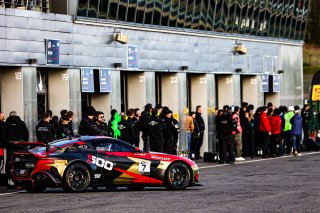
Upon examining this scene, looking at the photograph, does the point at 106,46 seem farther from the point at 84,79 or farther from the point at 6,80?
the point at 6,80

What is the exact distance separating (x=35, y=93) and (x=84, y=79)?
3.08 m

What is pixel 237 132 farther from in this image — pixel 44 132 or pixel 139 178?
pixel 139 178

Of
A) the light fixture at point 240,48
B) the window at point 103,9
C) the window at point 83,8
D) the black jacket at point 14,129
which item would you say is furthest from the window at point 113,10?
the black jacket at point 14,129

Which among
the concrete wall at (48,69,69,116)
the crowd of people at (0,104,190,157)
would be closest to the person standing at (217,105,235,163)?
the crowd of people at (0,104,190,157)

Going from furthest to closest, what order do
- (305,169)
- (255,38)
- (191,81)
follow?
(255,38) → (191,81) → (305,169)

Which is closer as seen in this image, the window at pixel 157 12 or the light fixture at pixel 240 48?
the window at pixel 157 12

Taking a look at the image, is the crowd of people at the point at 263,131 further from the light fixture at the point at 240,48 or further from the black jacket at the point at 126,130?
the light fixture at the point at 240,48

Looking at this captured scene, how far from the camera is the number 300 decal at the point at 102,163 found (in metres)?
22.4

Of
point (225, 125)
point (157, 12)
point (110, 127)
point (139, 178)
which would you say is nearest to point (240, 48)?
point (157, 12)


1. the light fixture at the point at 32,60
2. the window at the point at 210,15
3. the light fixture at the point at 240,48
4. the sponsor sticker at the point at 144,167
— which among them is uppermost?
the window at the point at 210,15

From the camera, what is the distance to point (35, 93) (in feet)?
109

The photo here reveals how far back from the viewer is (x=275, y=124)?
125 feet

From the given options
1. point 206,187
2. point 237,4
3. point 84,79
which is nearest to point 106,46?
point 84,79

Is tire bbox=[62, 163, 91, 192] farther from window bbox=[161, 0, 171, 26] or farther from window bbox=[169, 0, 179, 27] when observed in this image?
window bbox=[169, 0, 179, 27]
